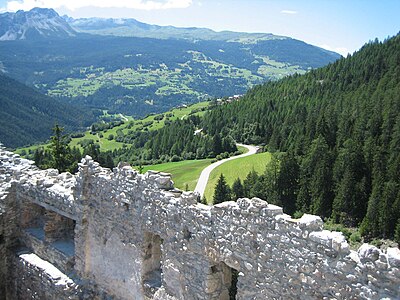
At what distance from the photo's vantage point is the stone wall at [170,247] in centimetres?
825

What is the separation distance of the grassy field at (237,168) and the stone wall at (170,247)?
5125 centimetres

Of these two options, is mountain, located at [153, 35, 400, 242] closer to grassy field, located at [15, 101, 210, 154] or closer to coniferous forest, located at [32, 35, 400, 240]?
coniferous forest, located at [32, 35, 400, 240]

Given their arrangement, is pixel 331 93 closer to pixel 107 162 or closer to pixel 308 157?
pixel 308 157

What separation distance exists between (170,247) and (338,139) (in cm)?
7521

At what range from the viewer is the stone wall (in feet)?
27.1

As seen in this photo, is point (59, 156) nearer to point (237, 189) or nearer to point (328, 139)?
point (237, 189)

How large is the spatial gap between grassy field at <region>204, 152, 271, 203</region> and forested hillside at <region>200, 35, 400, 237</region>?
6261mm

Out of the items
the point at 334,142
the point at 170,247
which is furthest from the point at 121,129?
the point at 170,247

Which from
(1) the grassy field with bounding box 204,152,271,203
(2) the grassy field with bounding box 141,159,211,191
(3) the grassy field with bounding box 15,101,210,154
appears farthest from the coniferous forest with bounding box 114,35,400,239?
(3) the grassy field with bounding box 15,101,210,154

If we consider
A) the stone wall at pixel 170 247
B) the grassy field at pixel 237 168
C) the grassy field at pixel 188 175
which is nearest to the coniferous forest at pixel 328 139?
the grassy field at pixel 237 168

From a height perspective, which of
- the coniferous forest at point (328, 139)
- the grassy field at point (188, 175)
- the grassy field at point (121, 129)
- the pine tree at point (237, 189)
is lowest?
the grassy field at point (121, 129)

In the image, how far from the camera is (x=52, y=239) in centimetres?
1716

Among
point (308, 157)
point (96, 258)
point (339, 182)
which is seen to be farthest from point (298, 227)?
point (308, 157)

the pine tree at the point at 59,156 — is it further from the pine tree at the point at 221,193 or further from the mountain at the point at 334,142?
the mountain at the point at 334,142
